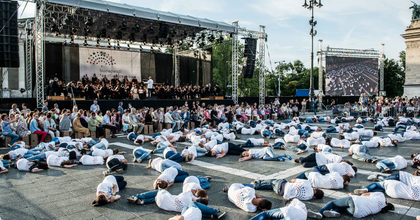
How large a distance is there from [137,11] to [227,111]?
7.69 meters

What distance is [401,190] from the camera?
13.1 ft

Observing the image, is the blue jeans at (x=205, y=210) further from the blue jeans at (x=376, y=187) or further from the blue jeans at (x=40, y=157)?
the blue jeans at (x=40, y=157)

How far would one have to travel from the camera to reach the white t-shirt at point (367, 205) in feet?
11.2

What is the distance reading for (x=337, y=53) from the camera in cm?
2795

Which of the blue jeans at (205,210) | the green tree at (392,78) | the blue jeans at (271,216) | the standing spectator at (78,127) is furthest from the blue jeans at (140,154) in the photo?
the green tree at (392,78)

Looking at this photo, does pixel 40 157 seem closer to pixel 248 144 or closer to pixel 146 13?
pixel 248 144

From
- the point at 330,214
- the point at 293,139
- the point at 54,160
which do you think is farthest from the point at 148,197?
the point at 293,139

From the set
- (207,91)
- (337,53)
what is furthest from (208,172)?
(337,53)

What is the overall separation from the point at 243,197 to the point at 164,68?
21981mm

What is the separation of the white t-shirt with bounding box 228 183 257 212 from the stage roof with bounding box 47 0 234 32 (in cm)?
1291

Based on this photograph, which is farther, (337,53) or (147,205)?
(337,53)

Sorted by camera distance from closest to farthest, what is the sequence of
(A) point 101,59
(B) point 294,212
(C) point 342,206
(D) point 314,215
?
(B) point 294,212
(D) point 314,215
(C) point 342,206
(A) point 101,59

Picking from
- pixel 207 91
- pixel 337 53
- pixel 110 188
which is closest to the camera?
pixel 110 188

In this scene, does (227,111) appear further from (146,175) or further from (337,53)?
(337,53)
